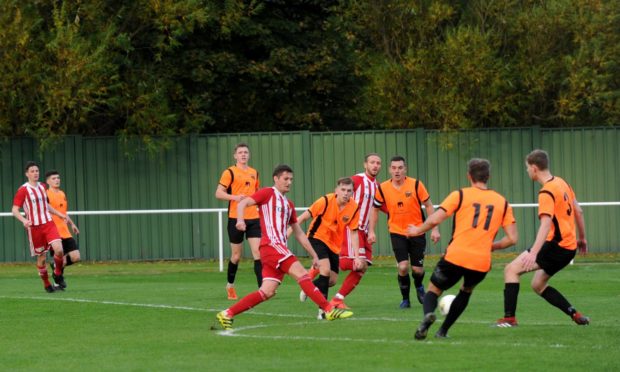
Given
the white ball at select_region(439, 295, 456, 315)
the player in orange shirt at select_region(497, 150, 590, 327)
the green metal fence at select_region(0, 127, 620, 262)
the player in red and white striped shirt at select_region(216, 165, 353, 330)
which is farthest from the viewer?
the green metal fence at select_region(0, 127, 620, 262)

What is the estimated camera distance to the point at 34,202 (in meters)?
20.4

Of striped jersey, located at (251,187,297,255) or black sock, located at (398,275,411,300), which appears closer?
striped jersey, located at (251,187,297,255)

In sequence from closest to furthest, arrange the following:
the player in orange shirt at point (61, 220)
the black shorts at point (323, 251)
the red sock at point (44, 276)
Answer: the black shorts at point (323, 251) → the red sock at point (44, 276) → the player in orange shirt at point (61, 220)

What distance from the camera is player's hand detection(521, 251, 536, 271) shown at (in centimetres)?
1274

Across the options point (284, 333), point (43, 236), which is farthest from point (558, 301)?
point (43, 236)

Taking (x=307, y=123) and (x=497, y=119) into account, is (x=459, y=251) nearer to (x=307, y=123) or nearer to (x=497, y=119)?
(x=497, y=119)

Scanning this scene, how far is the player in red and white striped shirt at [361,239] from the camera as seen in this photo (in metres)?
16.4

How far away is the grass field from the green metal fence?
23.7 feet

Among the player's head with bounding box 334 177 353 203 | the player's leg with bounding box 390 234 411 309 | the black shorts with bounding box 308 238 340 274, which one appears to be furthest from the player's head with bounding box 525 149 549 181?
the player's leg with bounding box 390 234 411 309

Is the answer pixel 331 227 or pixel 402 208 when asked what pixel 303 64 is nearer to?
pixel 402 208

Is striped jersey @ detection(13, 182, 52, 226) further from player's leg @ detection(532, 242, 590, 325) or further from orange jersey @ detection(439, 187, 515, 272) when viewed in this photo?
orange jersey @ detection(439, 187, 515, 272)

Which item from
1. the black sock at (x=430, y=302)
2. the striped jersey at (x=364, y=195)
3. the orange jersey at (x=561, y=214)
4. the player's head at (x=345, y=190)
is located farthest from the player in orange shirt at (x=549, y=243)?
the striped jersey at (x=364, y=195)

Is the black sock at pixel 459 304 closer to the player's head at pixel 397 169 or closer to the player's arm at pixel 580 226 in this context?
the player's arm at pixel 580 226

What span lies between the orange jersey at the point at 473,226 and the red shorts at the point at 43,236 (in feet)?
32.2
